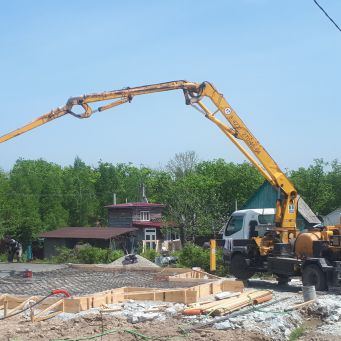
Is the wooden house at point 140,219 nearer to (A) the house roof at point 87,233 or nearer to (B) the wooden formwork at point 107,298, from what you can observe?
(A) the house roof at point 87,233

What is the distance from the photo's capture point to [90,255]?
31062 millimetres

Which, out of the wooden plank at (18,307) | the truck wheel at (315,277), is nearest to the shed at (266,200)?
the truck wheel at (315,277)

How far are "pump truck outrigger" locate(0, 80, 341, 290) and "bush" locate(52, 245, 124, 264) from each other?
30.1ft

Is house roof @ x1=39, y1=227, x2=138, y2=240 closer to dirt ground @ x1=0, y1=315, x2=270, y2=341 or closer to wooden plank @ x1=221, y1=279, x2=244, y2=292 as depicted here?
wooden plank @ x1=221, y1=279, x2=244, y2=292

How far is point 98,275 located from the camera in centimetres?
2298

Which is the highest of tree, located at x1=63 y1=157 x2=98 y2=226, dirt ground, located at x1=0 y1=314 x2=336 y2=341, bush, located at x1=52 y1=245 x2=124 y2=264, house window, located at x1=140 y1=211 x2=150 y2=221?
tree, located at x1=63 y1=157 x2=98 y2=226

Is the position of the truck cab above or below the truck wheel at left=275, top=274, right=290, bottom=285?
above

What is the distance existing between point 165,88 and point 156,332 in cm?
1255

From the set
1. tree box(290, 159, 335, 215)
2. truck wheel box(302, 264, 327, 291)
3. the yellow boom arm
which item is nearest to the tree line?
tree box(290, 159, 335, 215)

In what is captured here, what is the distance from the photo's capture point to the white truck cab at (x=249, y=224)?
22.2 metres

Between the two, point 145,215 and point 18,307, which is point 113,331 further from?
point 145,215

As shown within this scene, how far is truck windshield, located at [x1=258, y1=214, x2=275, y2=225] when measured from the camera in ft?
73.6

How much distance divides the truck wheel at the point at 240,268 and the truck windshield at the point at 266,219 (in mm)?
1561

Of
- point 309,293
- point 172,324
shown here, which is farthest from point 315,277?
point 172,324
